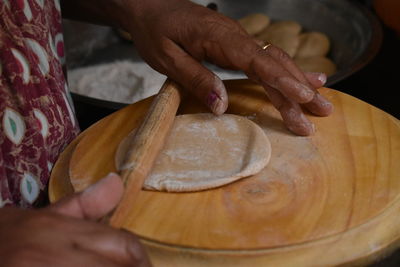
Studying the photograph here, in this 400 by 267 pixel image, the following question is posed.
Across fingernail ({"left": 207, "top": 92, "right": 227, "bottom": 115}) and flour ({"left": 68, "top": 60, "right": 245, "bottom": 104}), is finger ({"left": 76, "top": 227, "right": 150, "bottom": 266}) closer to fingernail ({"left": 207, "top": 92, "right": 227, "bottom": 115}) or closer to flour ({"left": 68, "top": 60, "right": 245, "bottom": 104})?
fingernail ({"left": 207, "top": 92, "right": 227, "bottom": 115})

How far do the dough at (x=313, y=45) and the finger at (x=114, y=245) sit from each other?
149 cm

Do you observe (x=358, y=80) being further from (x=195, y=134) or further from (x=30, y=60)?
(x=30, y=60)

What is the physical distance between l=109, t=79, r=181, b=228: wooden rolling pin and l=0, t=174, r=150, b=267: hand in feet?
0.33

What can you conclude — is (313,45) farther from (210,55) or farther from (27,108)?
(27,108)

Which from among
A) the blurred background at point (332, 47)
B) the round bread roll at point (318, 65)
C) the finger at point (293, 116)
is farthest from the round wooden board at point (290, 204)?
the round bread roll at point (318, 65)

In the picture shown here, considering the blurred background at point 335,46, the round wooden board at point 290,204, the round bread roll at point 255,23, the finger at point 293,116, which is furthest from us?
the round bread roll at point 255,23

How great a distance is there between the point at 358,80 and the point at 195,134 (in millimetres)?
770

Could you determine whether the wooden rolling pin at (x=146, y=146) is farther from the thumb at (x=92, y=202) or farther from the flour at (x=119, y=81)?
the flour at (x=119, y=81)

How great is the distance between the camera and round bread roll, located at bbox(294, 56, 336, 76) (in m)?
1.76

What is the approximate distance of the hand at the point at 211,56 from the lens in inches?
35.2

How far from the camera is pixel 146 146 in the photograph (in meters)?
0.77

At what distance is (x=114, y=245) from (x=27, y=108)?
464 mm

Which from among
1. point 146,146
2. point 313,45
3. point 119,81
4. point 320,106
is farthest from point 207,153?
point 313,45

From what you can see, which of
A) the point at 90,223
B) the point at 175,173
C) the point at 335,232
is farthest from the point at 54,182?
the point at 335,232
